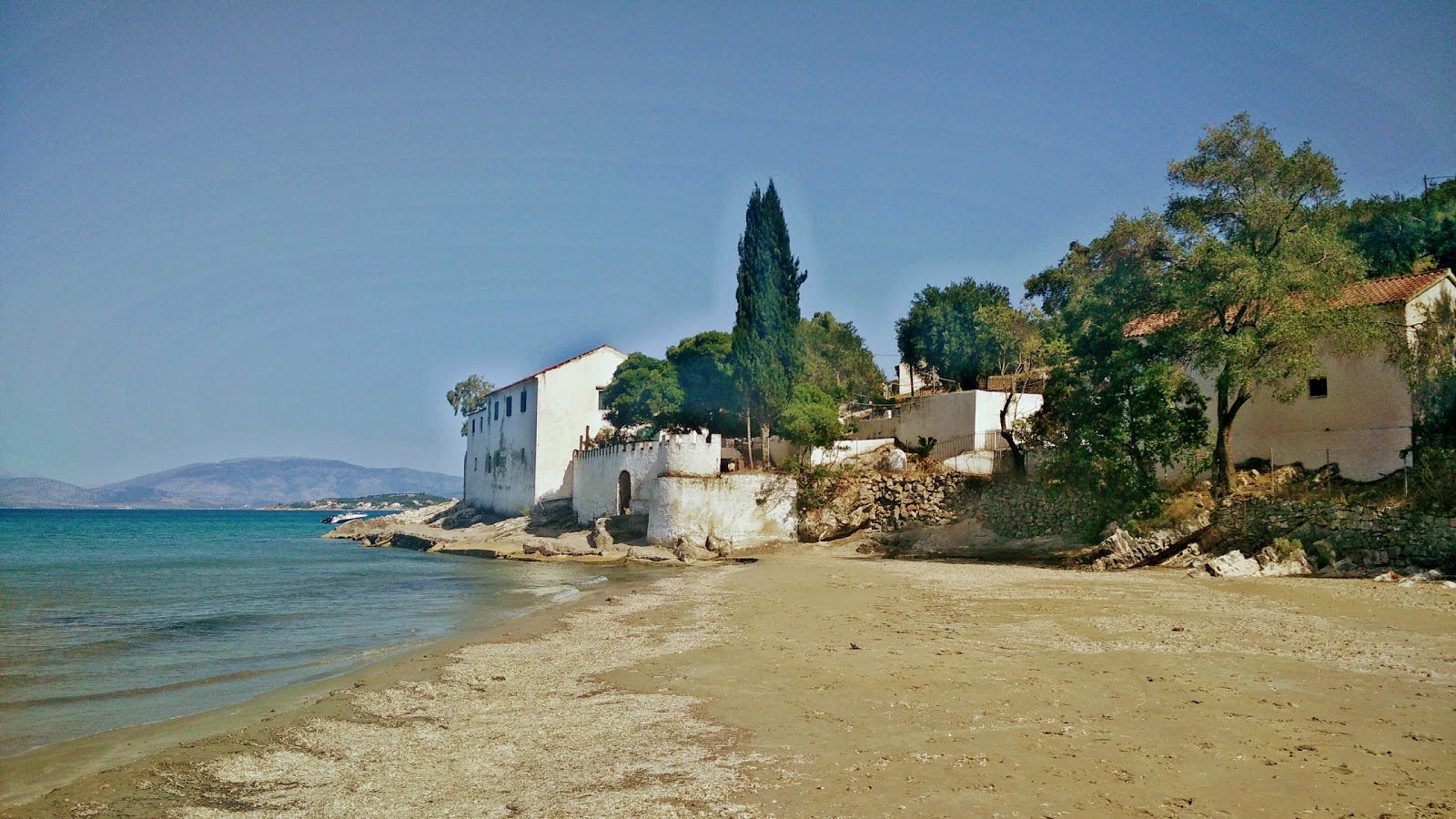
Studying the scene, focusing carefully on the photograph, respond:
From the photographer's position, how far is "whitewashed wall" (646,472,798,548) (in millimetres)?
31047

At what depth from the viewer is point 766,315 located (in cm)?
3469

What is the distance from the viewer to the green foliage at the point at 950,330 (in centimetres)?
4231

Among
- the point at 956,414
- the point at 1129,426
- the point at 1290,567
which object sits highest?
the point at 956,414

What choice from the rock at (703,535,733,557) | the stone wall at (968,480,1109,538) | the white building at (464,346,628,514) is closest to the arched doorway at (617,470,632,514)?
the rock at (703,535,733,557)

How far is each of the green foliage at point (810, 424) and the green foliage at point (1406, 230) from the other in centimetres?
1742

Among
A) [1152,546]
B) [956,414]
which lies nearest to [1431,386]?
[1152,546]

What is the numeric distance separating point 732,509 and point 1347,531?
1870 cm

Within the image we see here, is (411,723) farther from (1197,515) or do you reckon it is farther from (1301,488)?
(1301,488)

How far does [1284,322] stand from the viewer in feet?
62.6

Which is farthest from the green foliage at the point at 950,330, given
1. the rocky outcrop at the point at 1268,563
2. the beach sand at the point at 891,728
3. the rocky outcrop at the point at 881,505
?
the beach sand at the point at 891,728

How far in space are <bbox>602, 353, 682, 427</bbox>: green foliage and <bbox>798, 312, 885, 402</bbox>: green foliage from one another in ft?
22.7

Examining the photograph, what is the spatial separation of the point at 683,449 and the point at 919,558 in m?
11.0

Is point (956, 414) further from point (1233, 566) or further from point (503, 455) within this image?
point (503, 455)

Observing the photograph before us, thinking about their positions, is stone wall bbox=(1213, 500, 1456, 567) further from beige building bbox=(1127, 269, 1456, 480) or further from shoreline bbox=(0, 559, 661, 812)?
shoreline bbox=(0, 559, 661, 812)
